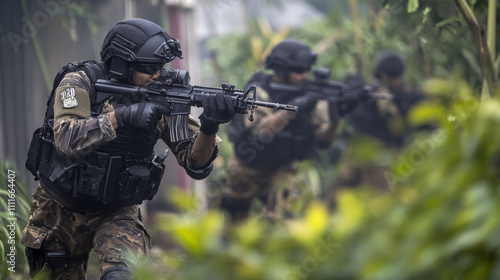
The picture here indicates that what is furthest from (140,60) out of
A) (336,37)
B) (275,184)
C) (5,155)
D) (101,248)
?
(336,37)

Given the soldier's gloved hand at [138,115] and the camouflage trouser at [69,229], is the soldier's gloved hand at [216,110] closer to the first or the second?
the soldier's gloved hand at [138,115]

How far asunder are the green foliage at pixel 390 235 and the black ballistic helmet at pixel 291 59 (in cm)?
542

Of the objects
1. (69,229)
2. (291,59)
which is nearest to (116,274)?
(69,229)

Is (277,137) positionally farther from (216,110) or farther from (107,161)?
(107,161)

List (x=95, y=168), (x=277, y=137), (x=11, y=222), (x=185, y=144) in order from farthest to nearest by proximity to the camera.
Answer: (x=277, y=137), (x=11, y=222), (x=185, y=144), (x=95, y=168)

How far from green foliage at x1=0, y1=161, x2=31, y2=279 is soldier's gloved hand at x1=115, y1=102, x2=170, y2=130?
1443mm

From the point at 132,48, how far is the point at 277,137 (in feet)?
10.6

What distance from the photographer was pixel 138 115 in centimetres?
363

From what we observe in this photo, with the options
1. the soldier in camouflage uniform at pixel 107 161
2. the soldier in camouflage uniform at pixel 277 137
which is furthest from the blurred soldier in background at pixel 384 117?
the soldier in camouflage uniform at pixel 107 161

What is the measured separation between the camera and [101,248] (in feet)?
12.2

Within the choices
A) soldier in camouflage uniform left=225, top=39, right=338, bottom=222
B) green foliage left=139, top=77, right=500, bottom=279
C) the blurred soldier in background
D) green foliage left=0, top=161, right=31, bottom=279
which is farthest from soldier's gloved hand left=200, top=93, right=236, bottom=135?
the blurred soldier in background

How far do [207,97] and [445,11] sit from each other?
91.6 inches

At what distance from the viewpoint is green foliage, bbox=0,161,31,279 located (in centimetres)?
467

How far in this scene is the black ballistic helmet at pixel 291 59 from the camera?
22.0 ft
